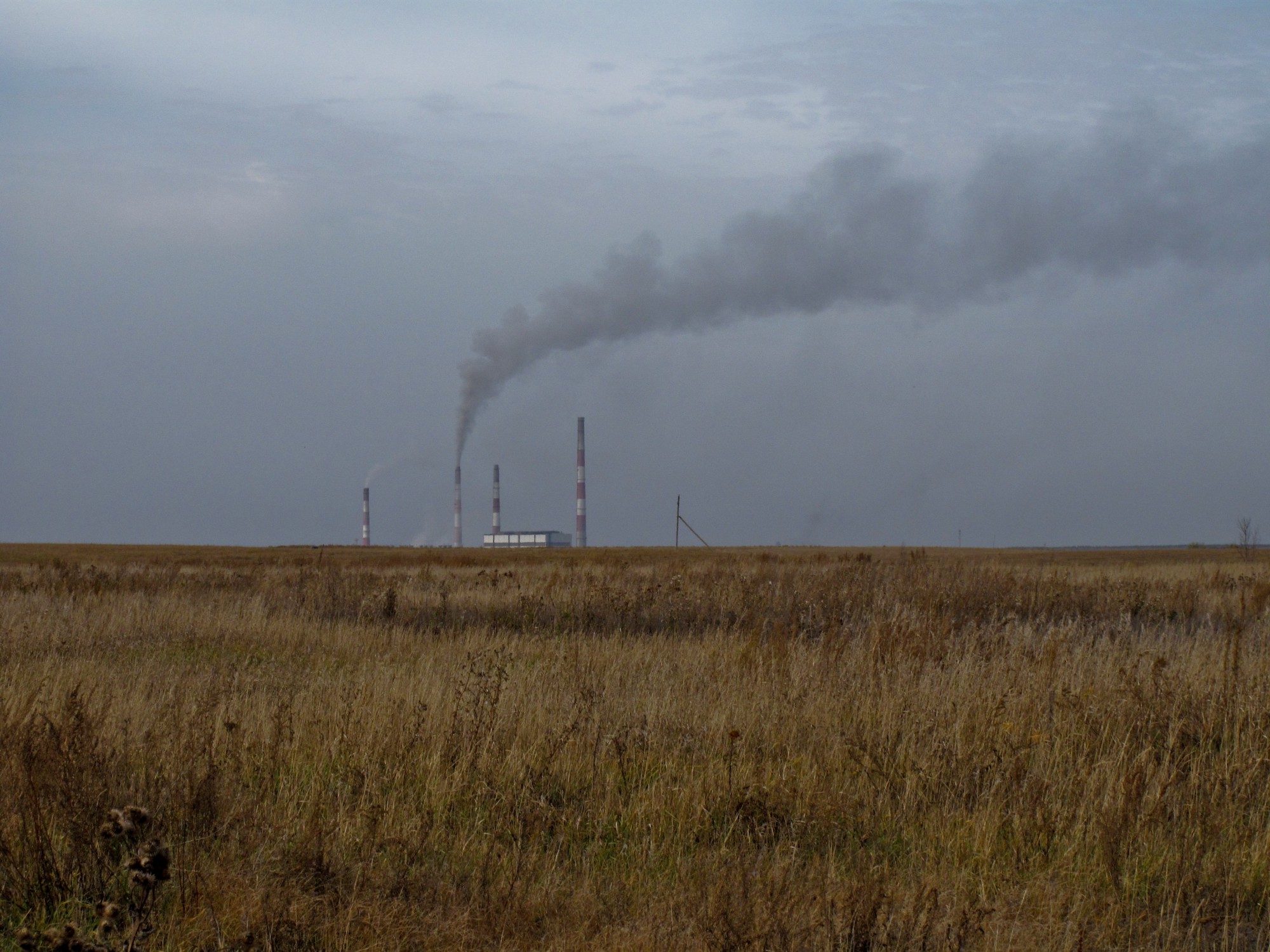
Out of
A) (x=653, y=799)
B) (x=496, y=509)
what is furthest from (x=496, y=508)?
(x=653, y=799)

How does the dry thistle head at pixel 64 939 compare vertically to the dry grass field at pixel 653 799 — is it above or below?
above

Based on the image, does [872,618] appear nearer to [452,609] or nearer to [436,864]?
[452,609]

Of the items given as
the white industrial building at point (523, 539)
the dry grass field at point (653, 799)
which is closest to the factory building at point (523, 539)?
the white industrial building at point (523, 539)

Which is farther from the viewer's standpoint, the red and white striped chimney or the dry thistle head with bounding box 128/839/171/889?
the red and white striped chimney

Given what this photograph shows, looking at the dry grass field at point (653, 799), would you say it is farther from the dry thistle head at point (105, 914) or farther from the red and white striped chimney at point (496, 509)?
the red and white striped chimney at point (496, 509)

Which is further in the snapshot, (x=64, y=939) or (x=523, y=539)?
(x=523, y=539)

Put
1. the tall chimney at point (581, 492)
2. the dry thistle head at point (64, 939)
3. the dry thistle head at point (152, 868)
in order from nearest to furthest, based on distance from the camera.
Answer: the dry thistle head at point (64, 939), the dry thistle head at point (152, 868), the tall chimney at point (581, 492)

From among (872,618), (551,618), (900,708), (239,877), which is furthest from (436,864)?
(551,618)

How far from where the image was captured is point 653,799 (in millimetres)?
5887

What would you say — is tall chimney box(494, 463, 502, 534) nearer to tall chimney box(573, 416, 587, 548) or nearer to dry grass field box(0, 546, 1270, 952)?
tall chimney box(573, 416, 587, 548)

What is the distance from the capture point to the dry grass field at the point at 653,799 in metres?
4.31

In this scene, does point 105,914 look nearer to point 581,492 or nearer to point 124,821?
point 124,821

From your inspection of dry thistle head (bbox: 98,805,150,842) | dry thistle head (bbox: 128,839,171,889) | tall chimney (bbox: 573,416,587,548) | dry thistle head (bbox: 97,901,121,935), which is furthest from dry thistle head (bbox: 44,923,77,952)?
tall chimney (bbox: 573,416,587,548)

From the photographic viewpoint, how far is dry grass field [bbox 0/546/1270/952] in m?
4.31
